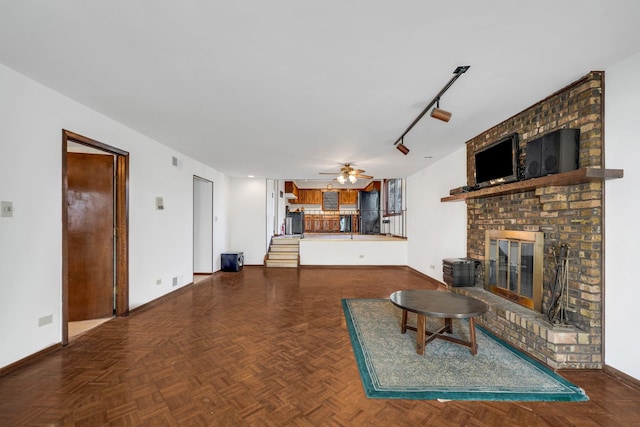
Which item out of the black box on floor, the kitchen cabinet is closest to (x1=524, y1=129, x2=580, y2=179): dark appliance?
the black box on floor

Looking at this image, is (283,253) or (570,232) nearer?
(570,232)

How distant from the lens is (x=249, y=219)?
7645 millimetres

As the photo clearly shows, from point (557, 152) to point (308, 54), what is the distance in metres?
2.36

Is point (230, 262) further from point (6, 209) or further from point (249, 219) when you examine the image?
point (6, 209)

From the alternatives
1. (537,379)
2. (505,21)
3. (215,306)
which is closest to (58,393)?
(215,306)

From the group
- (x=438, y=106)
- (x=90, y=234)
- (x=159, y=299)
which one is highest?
(x=438, y=106)

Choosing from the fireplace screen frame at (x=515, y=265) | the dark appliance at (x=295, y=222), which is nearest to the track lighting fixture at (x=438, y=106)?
the fireplace screen frame at (x=515, y=265)

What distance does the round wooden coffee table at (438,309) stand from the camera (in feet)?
8.10

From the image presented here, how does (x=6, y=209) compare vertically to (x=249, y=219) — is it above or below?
above

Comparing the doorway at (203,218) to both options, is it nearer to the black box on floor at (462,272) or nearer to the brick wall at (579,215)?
the black box on floor at (462,272)

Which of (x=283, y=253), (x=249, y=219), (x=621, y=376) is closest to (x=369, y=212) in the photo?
(x=283, y=253)

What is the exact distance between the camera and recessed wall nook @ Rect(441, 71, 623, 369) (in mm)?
2291

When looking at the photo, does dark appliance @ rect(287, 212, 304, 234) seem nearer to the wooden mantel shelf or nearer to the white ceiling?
the white ceiling

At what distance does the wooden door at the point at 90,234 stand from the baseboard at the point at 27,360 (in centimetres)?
94
